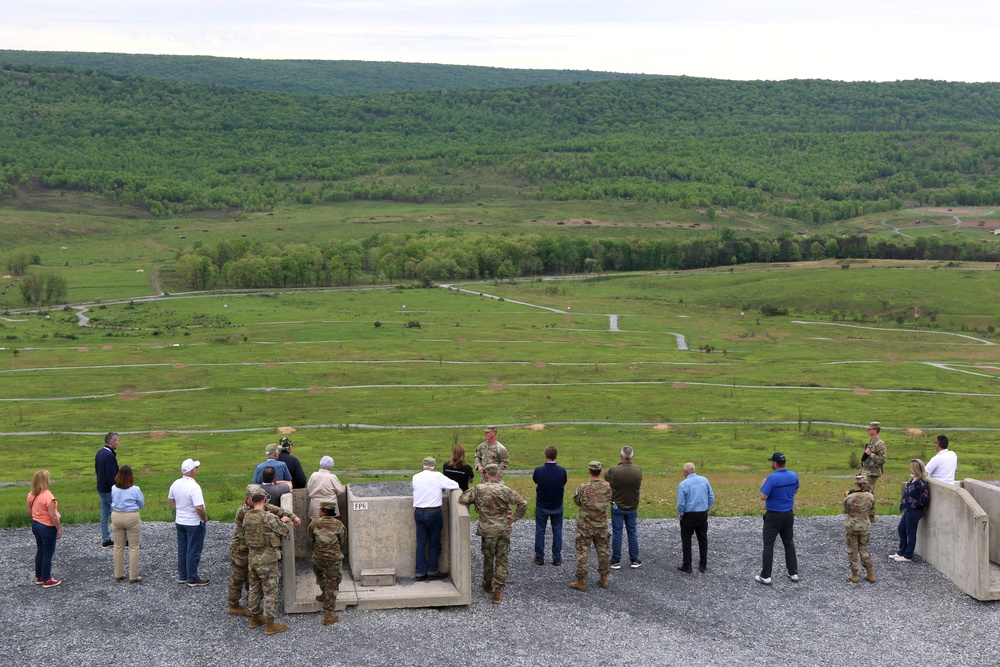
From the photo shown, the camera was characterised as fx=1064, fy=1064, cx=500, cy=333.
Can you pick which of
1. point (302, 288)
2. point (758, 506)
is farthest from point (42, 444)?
point (302, 288)

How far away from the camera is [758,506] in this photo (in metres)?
33.2

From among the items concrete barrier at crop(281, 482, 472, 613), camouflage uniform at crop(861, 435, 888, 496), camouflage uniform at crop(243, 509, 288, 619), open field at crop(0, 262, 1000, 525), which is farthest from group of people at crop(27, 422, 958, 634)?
open field at crop(0, 262, 1000, 525)

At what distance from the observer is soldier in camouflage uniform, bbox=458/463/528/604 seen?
2175 cm

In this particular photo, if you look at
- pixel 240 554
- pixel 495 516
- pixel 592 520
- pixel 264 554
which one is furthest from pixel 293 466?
pixel 592 520

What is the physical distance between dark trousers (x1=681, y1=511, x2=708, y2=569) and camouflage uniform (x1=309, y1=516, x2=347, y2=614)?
773 centimetres

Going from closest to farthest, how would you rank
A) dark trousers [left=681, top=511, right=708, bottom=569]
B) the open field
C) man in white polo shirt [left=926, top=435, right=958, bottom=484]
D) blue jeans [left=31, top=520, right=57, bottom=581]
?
1. blue jeans [left=31, top=520, right=57, bottom=581]
2. dark trousers [left=681, top=511, right=708, bottom=569]
3. man in white polo shirt [left=926, top=435, right=958, bottom=484]
4. the open field

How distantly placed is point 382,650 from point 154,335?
105075mm

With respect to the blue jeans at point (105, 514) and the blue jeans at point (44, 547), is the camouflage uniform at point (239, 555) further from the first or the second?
the blue jeans at point (105, 514)

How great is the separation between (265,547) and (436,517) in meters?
3.66

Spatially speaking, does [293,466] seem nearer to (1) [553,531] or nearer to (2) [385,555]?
(2) [385,555]

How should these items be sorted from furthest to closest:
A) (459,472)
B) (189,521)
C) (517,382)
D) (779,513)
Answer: (517,382)
(459,472)
(779,513)
(189,521)

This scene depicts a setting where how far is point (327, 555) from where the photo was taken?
20562 millimetres

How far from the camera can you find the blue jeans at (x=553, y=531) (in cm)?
2383

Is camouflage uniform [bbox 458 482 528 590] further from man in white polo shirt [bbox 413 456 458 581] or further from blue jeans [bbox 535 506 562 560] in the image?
blue jeans [bbox 535 506 562 560]
